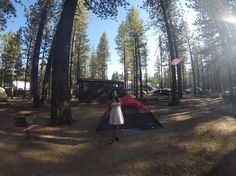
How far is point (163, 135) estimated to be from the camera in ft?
29.9

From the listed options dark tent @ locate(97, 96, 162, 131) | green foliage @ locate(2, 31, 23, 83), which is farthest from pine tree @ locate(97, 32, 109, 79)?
dark tent @ locate(97, 96, 162, 131)

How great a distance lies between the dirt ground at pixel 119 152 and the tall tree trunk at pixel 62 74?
0.69 meters

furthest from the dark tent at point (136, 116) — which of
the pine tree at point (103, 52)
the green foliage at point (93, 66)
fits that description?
the green foliage at point (93, 66)

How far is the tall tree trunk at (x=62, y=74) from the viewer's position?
10445 mm

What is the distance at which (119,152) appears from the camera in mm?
7312

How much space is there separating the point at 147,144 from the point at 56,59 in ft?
18.8

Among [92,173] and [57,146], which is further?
[57,146]

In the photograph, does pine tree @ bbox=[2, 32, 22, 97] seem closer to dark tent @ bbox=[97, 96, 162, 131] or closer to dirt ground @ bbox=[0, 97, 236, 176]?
dark tent @ bbox=[97, 96, 162, 131]

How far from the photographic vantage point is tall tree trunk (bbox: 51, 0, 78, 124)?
1045 cm

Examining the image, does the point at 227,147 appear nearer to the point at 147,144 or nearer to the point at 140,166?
the point at 147,144

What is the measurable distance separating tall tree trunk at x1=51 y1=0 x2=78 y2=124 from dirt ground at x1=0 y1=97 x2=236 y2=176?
0.69m

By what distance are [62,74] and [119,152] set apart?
16.5ft

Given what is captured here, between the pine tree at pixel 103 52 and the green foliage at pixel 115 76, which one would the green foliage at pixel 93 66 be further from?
the green foliage at pixel 115 76

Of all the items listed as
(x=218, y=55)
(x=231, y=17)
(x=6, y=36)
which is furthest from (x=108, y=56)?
(x=231, y=17)
